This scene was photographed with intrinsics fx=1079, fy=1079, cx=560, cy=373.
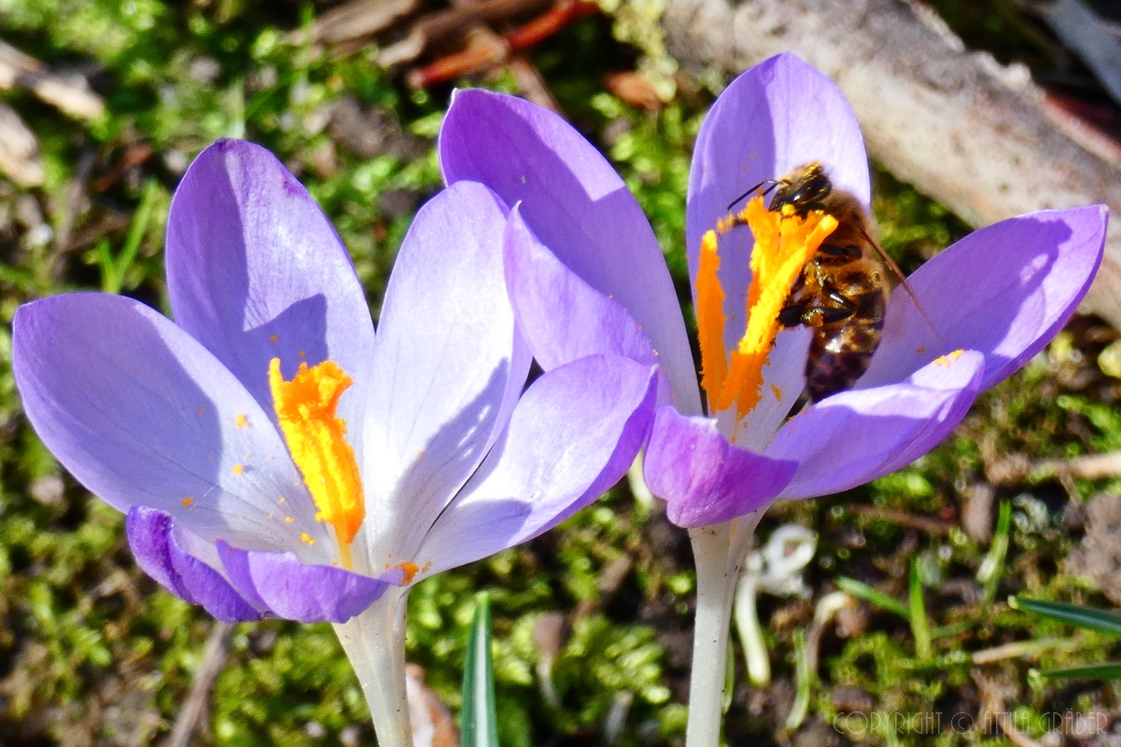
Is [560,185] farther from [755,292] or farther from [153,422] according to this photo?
[153,422]

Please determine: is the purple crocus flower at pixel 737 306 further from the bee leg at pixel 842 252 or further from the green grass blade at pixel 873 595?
the green grass blade at pixel 873 595

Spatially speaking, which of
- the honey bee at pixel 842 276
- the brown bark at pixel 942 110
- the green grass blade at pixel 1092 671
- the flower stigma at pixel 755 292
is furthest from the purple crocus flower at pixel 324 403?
the brown bark at pixel 942 110

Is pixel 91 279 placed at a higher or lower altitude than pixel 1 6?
lower

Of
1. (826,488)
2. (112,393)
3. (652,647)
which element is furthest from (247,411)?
(652,647)

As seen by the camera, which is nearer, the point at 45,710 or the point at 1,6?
the point at 45,710

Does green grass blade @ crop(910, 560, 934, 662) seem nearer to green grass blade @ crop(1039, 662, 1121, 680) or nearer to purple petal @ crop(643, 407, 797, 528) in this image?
green grass blade @ crop(1039, 662, 1121, 680)

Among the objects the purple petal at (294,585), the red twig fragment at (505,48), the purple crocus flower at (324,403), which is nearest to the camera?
the purple petal at (294,585)

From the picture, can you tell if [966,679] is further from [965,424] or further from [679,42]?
[679,42]
